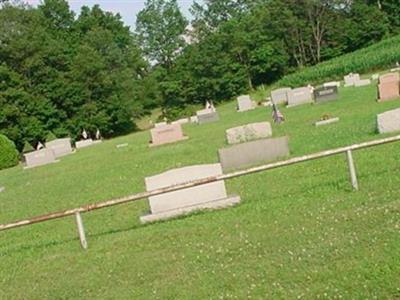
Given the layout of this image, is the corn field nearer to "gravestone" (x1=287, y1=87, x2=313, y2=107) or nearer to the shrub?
"gravestone" (x1=287, y1=87, x2=313, y2=107)

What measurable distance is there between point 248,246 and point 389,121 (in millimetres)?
9120

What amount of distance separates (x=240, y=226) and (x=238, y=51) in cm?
6218

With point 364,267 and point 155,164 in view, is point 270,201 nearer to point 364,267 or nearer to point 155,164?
point 364,267

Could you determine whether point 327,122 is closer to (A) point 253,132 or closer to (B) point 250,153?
(A) point 253,132

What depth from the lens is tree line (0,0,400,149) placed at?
56.0 m

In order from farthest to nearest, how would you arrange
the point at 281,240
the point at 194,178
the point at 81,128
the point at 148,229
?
the point at 81,128 → the point at 194,178 → the point at 148,229 → the point at 281,240

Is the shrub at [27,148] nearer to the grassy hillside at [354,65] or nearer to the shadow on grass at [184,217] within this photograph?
the grassy hillside at [354,65]

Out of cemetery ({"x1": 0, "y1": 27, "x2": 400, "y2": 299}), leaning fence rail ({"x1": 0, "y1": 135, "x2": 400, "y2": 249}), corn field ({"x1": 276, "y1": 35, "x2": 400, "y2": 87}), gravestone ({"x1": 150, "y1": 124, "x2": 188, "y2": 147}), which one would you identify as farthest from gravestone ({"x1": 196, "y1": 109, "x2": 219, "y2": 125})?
leaning fence rail ({"x1": 0, "y1": 135, "x2": 400, "y2": 249})

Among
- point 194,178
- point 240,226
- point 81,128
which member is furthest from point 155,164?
point 81,128

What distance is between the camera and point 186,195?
33.6ft

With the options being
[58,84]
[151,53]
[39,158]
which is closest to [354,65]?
[58,84]

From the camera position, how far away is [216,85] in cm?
6725

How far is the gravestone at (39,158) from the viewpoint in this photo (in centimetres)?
2989

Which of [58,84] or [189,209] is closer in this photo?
[189,209]
